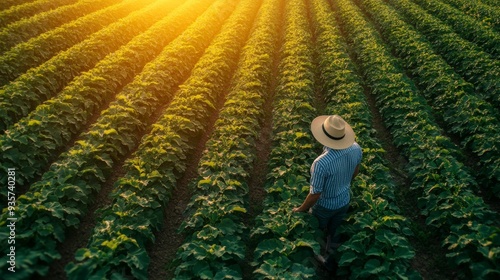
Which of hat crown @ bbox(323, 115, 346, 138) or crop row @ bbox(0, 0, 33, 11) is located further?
crop row @ bbox(0, 0, 33, 11)

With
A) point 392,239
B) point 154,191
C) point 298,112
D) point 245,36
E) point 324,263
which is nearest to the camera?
point 392,239

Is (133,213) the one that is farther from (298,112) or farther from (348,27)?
(348,27)

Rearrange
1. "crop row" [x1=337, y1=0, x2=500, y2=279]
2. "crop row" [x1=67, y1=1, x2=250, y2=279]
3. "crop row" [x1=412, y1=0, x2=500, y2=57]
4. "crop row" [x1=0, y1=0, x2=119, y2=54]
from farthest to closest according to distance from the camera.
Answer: "crop row" [x1=412, y1=0, x2=500, y2=57], "crop row" [x1=0, y1=0, x2=119, y2=54], "crop row" [x1=337, y1=0, x2=500, y2=279], "crop row" [x1=67, y1=1, x2=250, y2=279]

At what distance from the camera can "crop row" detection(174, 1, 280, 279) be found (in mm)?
5445

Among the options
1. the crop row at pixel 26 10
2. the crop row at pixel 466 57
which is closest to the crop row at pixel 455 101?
the crop row at pixel 466 57

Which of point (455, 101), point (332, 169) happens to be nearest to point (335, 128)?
point (332, 169)

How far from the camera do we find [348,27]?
19375mm

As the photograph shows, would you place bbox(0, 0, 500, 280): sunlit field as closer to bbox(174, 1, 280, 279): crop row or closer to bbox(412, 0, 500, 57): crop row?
bbox(174, 1, 280, 279): crop row

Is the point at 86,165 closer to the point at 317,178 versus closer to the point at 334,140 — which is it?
the point at 317,178

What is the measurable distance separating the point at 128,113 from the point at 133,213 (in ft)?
13.3

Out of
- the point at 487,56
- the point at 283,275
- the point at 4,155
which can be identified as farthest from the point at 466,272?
the point at 487,56

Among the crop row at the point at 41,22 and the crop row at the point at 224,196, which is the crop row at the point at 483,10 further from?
the crop row at the point at 41,22

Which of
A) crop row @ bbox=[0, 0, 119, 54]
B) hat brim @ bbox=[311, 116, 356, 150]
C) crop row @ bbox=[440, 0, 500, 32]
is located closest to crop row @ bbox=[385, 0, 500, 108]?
crop row @ bbox=[440, 0, 500, 32]

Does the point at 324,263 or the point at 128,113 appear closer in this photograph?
the point at 324,263
